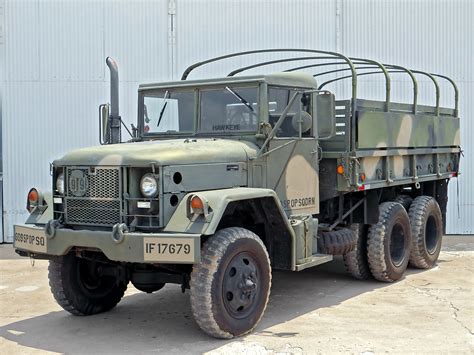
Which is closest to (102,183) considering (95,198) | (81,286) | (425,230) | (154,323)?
(95,198)

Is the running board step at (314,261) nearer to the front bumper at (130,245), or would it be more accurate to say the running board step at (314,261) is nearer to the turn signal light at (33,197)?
the front bumper at (130,245)

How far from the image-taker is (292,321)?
21.3 ft

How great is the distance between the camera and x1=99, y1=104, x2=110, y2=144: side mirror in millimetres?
7469

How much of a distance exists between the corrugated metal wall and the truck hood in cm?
631

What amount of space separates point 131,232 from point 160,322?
1.23 metres

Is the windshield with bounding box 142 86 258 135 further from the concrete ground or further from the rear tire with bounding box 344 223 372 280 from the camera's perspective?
the rear tire with bounding box 344 223 372 280

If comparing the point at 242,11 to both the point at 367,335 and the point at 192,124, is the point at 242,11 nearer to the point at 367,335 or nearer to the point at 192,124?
the point at 192,124

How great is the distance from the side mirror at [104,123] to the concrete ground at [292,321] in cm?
180

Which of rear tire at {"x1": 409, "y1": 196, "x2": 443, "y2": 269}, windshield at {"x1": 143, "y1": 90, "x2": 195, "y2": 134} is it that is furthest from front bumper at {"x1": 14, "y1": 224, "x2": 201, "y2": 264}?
rear tire at {"x1": 409, "y1": 196, "x2": 443, "y2": 269}

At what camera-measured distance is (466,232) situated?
42.6ft

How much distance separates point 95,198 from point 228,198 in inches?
47.5

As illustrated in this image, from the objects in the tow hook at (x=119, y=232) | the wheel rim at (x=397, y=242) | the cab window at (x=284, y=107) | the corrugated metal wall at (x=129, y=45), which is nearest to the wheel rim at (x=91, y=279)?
the tow hook at (x=119, y=232)

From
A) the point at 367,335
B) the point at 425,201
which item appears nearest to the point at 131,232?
the point at 367,335

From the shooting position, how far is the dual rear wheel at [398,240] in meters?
8.27
